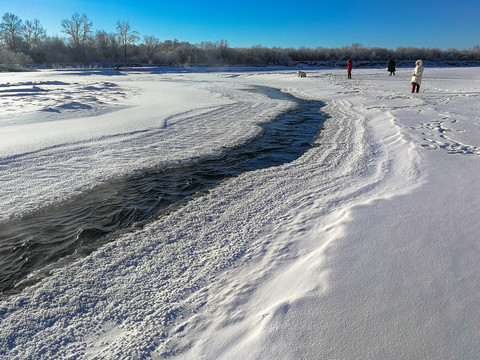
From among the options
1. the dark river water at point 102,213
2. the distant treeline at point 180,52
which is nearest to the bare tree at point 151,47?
the distant treeline at point 180,52

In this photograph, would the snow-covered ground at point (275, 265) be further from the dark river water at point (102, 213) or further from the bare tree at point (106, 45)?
the bare tree at point (106, 45)

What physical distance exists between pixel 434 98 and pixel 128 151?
12.2 meters

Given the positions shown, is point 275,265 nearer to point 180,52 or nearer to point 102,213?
point 102,213

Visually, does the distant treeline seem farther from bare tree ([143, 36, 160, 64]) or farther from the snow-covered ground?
the snow-covered ground

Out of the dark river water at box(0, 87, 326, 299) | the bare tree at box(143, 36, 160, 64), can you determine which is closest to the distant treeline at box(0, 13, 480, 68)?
the bare tree at box(143, 36, 160, 64)

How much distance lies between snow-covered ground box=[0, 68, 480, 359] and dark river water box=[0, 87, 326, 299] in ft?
0.67

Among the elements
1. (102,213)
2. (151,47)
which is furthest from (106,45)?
(102,213)

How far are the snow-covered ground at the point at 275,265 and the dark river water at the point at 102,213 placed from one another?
0.21 m

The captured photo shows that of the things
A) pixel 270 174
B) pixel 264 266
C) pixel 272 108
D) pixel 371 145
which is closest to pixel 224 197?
pixel 270 174

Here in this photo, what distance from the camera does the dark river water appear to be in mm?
2938

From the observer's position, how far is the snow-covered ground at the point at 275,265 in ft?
6.07

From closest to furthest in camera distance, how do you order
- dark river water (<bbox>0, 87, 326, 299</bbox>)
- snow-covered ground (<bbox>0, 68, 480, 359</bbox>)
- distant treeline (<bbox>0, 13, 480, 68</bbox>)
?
snow-covered ground (<bbox>0, 68, 480, 359</bbox>)
dark river water (<bbox>0, 87, 326, 299</bbox>)
distant treeline (<bbox>0, 13, 480, 68</bbox>)

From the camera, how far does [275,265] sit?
2631 mm

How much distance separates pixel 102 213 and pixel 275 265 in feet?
7.71
